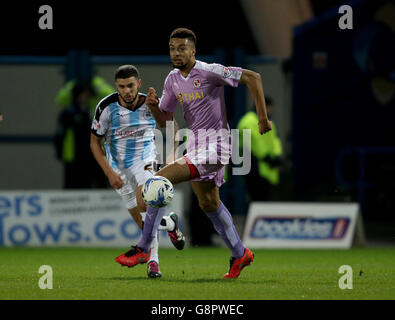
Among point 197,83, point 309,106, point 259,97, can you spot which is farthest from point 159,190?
point 309,106

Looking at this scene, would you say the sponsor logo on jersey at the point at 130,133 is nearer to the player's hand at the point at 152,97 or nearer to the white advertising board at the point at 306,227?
the player's hand at the point at 152,97

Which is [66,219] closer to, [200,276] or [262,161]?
[262,161]

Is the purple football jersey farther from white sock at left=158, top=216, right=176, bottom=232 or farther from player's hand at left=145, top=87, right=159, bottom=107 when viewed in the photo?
white sock at left=158, top=216, right=176, bottom=232

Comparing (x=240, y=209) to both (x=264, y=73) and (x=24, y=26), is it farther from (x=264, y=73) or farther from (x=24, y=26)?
(x=24, y=26)

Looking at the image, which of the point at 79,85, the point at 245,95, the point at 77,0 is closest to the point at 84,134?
the point at 79,85

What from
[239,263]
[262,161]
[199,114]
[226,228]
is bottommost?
[239,263]

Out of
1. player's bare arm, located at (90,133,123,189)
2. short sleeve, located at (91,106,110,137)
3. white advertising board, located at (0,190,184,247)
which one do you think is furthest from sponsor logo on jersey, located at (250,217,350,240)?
player's bare arm, located at (90,133,123,189)

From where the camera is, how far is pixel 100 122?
9484 mm

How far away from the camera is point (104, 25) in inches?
788

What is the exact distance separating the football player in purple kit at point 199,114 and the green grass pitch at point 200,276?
52 centimetres

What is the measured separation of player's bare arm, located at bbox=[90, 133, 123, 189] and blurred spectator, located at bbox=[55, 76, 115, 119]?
482 cm

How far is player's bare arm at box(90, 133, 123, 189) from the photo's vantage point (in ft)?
30.1

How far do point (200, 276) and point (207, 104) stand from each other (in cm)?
167

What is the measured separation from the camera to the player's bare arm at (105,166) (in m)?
9.16
